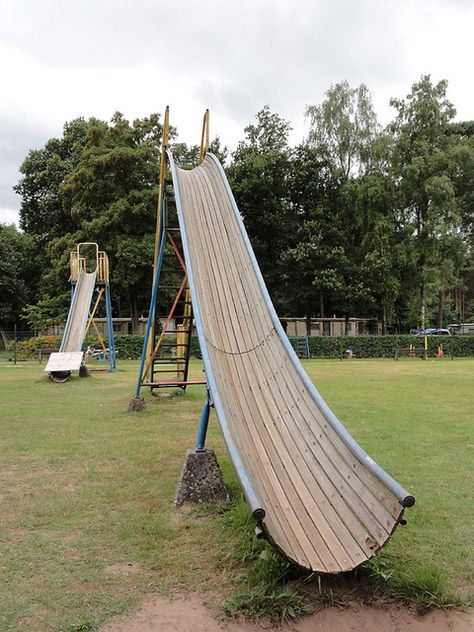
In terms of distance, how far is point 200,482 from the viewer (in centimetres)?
517

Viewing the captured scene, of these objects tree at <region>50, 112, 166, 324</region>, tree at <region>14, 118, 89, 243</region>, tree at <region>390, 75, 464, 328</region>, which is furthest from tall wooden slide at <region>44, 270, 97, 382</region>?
tree at <region>390, 75, 464, 328</region>

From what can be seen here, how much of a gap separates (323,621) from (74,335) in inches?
698

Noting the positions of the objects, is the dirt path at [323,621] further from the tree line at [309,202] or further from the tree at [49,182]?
the tree at [49,182]

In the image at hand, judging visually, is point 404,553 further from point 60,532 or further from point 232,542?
point 60,532

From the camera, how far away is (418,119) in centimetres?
3525

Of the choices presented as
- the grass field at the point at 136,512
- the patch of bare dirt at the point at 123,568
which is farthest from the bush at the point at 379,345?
the patch of bare dirt at the point at 123,568

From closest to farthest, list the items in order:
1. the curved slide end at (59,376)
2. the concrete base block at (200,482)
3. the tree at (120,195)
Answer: the concrete base block at (200,482) < the curved slide end at (59,376) < the tree at (120,195)

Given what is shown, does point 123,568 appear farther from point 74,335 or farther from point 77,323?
point 77,323

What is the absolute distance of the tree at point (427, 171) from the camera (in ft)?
112

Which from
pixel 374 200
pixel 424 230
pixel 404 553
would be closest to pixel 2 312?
pixel 374 200

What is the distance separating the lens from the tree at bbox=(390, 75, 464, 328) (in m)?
34.2

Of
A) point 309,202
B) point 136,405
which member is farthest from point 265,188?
point 136,405

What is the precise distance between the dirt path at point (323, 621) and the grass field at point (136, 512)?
19 cm

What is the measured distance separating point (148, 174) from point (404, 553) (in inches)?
1341
